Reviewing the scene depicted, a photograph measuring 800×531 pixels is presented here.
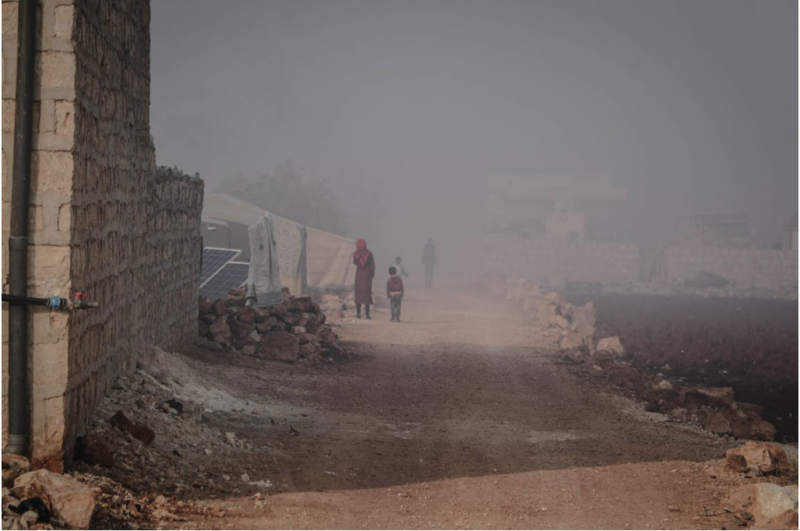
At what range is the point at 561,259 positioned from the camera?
4212 centimetres

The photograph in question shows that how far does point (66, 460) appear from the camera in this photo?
551cm

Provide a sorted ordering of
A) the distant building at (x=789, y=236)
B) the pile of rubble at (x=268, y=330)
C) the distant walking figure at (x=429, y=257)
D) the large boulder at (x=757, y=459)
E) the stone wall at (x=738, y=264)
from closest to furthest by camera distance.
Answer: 1. the large boulder at (x=757, y=459)
2. the pile of rubble at (x=268, y=330)
3. the distant walking figure at (x=429, y=257)
4. the stone wall at (x=738, y=264)
5. the distant building at (x=789, y=236)

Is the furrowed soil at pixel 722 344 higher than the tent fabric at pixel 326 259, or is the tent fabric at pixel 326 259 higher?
the tent fabric at pixel 326 259

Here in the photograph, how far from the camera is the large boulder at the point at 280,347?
12.8 m

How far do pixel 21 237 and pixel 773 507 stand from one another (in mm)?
4654

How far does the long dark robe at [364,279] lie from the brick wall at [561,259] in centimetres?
2294

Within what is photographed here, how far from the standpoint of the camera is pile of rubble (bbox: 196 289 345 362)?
41.7ft

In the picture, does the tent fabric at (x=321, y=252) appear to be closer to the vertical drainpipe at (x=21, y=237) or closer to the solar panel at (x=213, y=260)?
the solar panel at (x=213, y=260)

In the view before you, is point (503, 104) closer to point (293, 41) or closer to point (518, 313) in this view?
point (293, 41)

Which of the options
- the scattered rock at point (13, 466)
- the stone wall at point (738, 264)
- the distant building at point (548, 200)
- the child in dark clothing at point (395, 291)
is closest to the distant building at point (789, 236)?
the stone wall at point (738, 264)

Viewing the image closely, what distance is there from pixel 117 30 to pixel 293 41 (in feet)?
433

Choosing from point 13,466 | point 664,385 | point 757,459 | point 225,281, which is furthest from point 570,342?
point 13,466

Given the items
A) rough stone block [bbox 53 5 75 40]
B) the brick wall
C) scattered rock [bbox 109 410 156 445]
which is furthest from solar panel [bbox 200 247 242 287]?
the brick wall

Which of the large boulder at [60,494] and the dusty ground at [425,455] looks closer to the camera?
the large boulder at [60,494]
